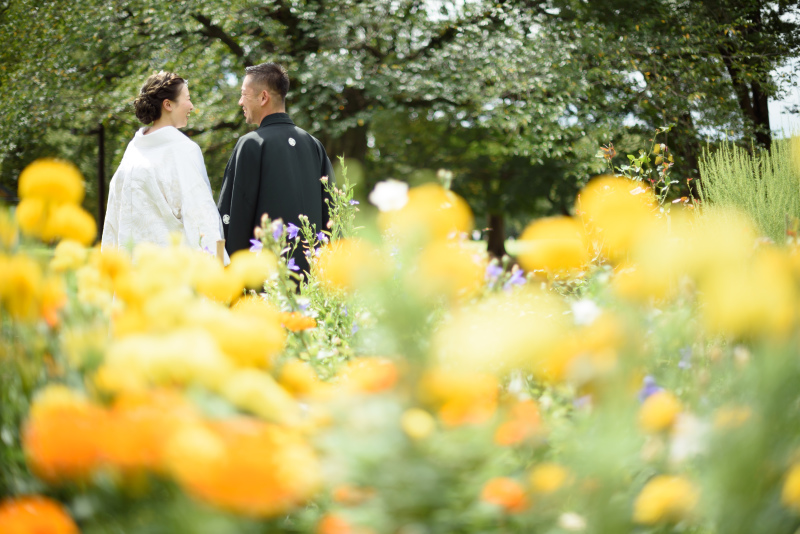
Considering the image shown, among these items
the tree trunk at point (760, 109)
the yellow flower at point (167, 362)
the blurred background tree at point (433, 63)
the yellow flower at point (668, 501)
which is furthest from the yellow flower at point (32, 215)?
the tree trunk at point (760, 109)

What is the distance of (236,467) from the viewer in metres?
0.80

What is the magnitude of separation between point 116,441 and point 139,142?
2.92 metres

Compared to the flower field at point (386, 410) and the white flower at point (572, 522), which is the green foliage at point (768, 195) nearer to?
the flower field at point (386, 410)

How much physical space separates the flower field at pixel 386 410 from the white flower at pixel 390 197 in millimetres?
13

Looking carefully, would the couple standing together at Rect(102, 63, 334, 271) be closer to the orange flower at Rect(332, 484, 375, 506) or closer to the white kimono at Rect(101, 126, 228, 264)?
the white kimono at Rect(101, 126, 228, 264)

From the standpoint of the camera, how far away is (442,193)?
4.38 feet

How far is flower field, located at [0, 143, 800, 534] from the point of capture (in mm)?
922

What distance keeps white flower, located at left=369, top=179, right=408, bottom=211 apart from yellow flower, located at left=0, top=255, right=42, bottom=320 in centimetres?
65

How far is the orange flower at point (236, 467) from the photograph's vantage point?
31.1 inches

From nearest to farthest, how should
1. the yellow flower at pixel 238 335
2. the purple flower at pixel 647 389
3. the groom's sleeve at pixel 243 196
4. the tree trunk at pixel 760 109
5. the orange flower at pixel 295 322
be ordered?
the yellow flower at pixel 238 335 < the purple flower at pixel 647 389 < the orange flower at pixel 295 322 < the groom's sleeve at pixel 243 196 < the tree trunk at pixel 760 109

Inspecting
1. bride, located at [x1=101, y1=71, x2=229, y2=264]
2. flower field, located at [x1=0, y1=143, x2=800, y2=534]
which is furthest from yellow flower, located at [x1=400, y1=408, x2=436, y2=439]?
bride, located at [x1=101, y1=71, x2=229, y2=264]

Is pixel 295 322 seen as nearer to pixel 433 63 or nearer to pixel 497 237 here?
pixel 433 63

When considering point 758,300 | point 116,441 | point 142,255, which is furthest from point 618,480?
point 142,255

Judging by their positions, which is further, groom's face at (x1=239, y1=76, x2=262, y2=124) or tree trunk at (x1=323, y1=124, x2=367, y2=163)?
tree trunk at (x1=323, y1=124, x2=367, y2=163)
